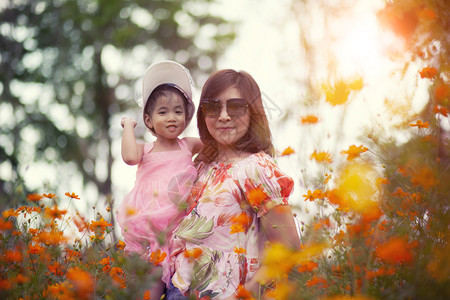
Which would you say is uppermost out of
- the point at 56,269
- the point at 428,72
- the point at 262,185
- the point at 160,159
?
the point at 428,72

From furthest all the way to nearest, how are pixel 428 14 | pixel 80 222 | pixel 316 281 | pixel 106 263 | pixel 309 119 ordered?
pixel 309 119, pixel 80 222, pixel 106 263, pixel 428 14, pixel 316 281

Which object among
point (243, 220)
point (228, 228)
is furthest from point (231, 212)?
point (243, 220)

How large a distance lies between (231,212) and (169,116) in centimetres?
78

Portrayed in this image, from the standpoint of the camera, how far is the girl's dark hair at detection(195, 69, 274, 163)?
2.61m

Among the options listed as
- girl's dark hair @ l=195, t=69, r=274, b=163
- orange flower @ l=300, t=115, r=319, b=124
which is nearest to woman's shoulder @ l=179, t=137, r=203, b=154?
girl's dark hair @ l=195, t=69, r=274, b=163

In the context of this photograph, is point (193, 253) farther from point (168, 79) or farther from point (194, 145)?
point (168, 79)

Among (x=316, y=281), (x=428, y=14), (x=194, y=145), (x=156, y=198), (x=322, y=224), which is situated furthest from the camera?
(x=194, y=145)

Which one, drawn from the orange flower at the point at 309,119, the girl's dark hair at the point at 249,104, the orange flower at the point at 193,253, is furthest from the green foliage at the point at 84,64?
the orange flower at the point at 193,253

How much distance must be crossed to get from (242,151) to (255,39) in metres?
2.30

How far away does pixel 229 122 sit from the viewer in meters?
2.54

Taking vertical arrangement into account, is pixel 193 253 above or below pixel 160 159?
below

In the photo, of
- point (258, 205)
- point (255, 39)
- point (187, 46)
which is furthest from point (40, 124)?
point (258, 205)

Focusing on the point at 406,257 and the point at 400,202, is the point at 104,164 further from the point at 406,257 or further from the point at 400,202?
the point at 406,257

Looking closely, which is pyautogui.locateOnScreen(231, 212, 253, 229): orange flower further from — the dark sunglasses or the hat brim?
the hat brim
